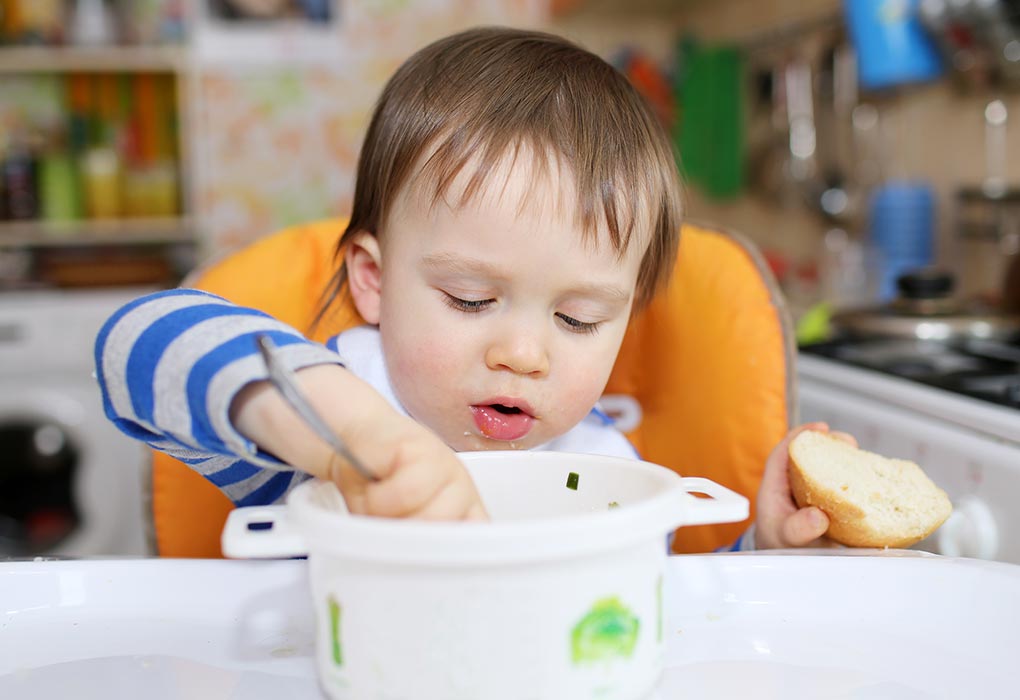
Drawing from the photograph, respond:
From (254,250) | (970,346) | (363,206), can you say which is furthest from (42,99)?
(970,346)

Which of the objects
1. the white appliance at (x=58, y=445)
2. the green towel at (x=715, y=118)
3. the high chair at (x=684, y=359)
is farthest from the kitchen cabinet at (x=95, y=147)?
the high chair at (x=684, y=359)

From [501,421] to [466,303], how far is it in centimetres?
10

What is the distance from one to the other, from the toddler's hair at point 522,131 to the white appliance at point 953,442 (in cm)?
35

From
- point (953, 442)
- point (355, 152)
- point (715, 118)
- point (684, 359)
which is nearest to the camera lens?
point (953, 442)

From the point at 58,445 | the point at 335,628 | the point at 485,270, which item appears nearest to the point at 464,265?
the point at 485,270

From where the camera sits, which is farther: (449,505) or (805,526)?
(805,526)

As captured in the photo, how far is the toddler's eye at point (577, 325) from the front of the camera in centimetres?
79

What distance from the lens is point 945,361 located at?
1271 millimetres

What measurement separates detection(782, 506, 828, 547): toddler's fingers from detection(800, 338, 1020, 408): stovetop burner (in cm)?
33

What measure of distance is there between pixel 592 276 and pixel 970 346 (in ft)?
2.72

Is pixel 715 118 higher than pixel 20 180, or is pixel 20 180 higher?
pixel 715 118

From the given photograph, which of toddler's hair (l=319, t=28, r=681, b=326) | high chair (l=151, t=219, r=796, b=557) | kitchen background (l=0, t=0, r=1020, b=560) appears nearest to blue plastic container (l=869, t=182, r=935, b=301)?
kitchen background (l=0, t=0, r=1020, b=560)

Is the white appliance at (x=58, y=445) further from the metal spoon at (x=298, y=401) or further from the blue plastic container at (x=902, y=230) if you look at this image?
the metal spoon at (x=298, y=401)

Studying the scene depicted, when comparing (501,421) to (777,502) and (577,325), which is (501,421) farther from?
(777,502)
